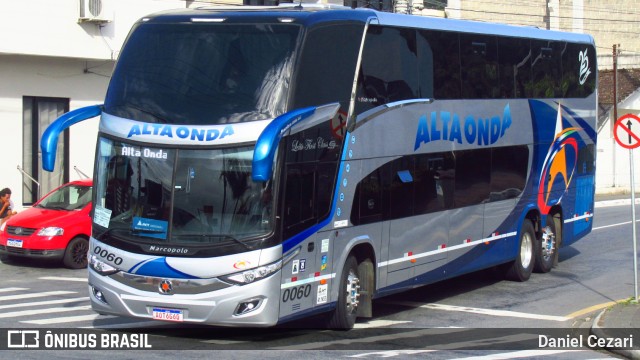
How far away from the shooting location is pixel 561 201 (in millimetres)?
19328

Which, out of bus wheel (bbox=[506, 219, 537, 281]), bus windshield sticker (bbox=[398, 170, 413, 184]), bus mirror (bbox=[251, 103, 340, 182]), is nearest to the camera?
bus mirror (bbox=[251, 103, 340, 182])

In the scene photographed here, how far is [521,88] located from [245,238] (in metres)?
8.01

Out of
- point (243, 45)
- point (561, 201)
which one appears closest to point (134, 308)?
point (243, 45)

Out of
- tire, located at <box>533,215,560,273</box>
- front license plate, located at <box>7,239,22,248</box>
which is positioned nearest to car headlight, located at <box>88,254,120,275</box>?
front license plate, located at <box>7,239,22,248</box>

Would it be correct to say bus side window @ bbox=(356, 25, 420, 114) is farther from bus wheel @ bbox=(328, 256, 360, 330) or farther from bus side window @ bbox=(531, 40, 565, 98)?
bus side window @ bbox=(531, 40, 565, 98)

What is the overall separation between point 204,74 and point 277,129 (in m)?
1.50

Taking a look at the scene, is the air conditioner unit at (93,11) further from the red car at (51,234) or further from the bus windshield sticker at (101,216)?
the bus windshield sticker at (101,216)

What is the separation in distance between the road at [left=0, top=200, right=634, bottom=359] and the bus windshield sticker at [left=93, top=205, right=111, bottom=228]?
4.87 feet

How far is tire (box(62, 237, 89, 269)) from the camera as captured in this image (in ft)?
64.0

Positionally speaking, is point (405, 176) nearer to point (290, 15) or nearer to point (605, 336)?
point (290, 15)

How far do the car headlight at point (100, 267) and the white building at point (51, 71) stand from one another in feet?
48.2

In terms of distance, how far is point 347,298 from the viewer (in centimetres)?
1288

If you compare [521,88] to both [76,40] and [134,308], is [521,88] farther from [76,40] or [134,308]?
[76,40]

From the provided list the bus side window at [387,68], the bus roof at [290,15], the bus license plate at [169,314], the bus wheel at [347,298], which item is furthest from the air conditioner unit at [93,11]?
the bus license plate at [169,314]
